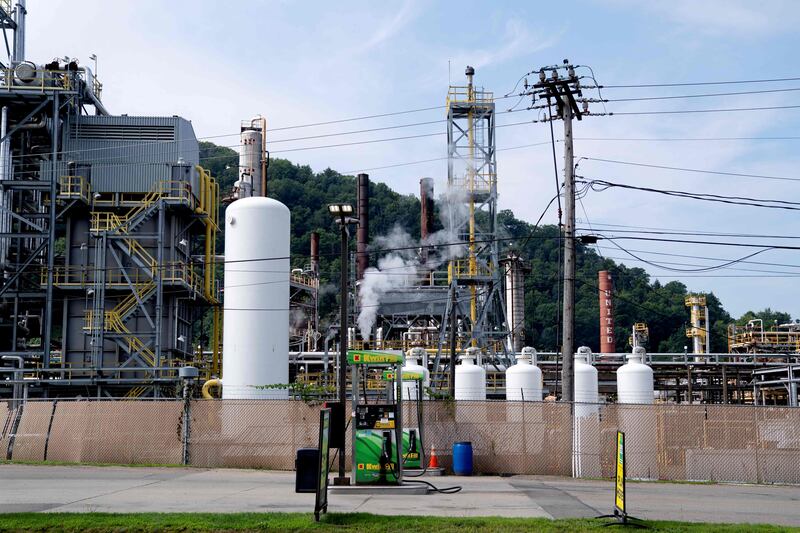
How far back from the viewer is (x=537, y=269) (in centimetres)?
11044

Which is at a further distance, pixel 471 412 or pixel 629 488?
pixel 471 412

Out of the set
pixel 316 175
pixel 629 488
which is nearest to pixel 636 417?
pixel 629 488

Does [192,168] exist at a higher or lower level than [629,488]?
higher

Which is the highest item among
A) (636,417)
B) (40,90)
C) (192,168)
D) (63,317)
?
(40,90)

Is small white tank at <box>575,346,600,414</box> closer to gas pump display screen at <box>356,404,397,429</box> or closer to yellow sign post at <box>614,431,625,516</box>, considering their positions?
gas pump display screen at <box>356,404,397,429</box>

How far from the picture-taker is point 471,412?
24656 millimetres

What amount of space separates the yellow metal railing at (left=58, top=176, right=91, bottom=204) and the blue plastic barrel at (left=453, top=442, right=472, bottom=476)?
1055 inches

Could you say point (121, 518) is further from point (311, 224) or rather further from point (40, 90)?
point (311, 224)

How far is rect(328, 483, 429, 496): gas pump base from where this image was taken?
17672 mm

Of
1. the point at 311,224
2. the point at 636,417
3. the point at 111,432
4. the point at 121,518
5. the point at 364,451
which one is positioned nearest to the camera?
the point at 121,518

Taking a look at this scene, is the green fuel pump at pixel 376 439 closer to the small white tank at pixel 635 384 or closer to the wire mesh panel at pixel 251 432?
the wire mesh panel at pixel 251 432

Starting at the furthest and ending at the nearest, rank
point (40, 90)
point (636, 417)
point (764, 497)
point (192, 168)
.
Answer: point (192, 168) < point (40, 90) < point (636, 417) < point (764, 497)

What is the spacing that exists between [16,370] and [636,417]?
27742 mm

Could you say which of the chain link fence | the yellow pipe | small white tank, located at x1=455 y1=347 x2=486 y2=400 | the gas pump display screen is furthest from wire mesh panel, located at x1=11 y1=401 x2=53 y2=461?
small white tank, located at x1=455 y1=347 x2=486 y2=400
